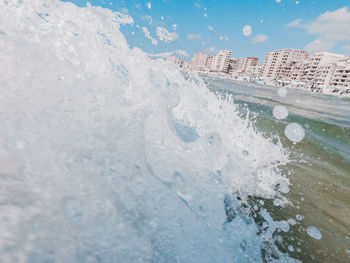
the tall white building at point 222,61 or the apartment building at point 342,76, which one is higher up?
the tall white building at point 222,61

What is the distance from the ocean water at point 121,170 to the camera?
150 centimetres

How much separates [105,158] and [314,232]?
277cm

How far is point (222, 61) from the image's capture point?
134500 mm

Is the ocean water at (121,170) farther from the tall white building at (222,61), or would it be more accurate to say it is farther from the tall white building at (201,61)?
the tall white building at (201,61)

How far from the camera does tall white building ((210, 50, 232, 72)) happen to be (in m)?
133

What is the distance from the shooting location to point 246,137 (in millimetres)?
4344

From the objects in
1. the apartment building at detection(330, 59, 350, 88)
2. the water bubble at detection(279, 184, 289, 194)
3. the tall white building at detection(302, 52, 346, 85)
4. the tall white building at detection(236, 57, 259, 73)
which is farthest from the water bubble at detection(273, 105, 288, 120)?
the tall white building at detection(236, 57, 259, 73)

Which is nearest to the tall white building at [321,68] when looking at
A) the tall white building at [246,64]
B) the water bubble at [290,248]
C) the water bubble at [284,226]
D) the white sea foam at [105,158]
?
the tall white building at [246,64]

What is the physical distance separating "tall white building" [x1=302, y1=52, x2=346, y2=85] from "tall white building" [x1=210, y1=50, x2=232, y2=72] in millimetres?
54707

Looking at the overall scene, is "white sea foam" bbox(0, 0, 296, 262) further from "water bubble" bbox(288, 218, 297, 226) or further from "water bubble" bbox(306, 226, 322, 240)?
"water bubble" bbox(306, 226, 322, 240)

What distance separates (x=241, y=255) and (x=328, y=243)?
48.7 inches

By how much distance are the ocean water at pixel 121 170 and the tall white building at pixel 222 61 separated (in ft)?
466

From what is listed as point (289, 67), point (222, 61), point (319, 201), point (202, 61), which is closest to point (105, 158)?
point (319, 201)

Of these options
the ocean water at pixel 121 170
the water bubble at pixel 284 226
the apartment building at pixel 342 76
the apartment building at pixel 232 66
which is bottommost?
the water bubble at pixel 284 226
